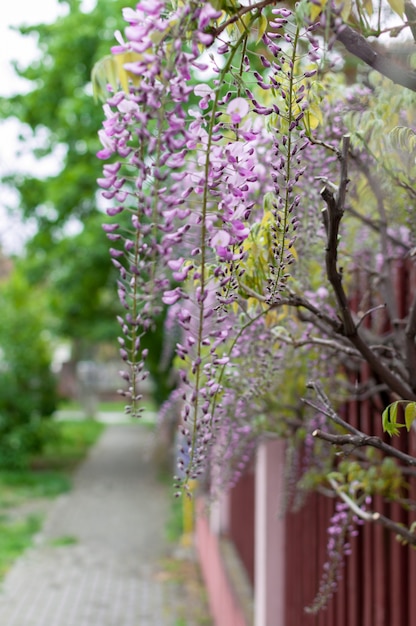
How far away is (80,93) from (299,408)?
955 centimetres

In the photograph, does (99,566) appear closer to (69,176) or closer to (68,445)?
(69,176)

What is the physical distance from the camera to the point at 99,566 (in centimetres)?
830

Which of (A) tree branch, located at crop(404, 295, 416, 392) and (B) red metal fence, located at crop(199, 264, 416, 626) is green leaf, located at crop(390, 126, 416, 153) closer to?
(A) tree branch, located at crop(404, 295, 416, 392)

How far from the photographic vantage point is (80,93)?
38.1ft

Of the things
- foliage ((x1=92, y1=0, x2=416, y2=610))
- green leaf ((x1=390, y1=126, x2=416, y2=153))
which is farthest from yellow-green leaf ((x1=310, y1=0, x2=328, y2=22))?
green leaf ((x1=390, y1=126, x2=416, y2=153))

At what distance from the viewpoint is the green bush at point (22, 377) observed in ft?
45.9

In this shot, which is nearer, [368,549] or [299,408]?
[368,549]

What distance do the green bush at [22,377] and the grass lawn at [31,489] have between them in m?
0.42

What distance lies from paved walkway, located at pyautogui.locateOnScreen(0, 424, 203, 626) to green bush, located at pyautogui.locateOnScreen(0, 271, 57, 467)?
4.25 feet

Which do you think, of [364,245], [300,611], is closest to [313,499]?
[300,611]

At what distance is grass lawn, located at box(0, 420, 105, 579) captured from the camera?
368 inches

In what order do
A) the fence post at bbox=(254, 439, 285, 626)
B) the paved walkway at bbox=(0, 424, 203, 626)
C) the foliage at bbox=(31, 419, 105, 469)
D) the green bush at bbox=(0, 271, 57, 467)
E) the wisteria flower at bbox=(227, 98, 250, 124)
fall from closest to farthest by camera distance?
the wisteria flower at bbox=(227, 98, 250, 124), the fence post at bbox=(254, 439, 285, 626), the paved walkway at bbox=(0, 424, 203, 626), the green bush at bbox=(0, 271, 57, 467), the foliage at bbox=(31, 419, 105, 469)

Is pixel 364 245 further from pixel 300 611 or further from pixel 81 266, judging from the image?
pixel 81 266

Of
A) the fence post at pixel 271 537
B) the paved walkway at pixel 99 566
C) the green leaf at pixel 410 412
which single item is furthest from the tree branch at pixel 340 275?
the paved walkway at pixel 99 566
